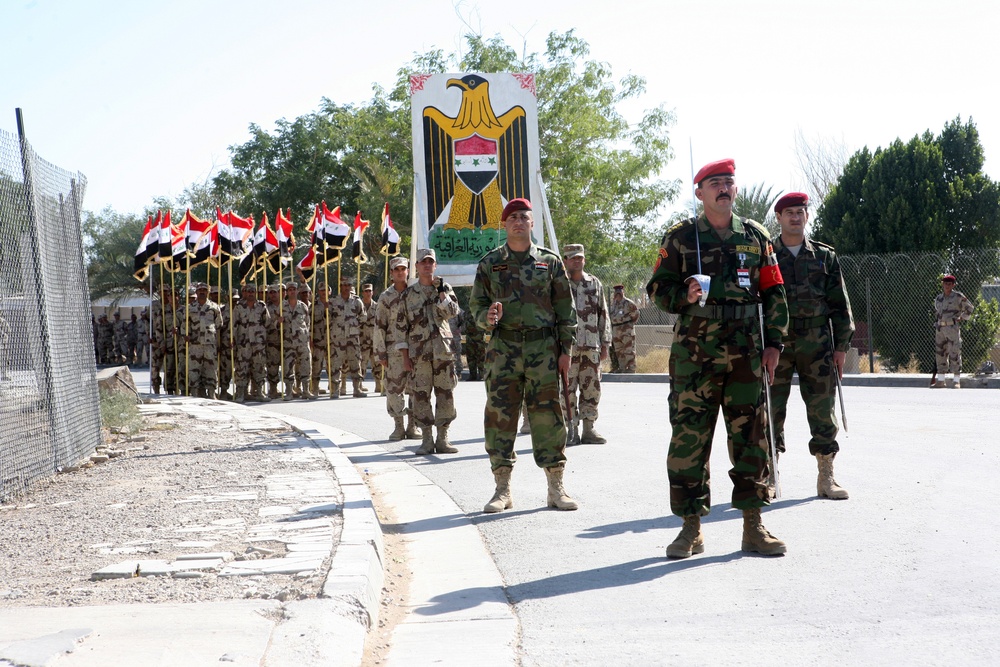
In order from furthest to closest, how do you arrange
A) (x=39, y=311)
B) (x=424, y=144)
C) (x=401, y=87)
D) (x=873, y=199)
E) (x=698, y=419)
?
1. (x=401, y=87)
2. (x=873, y=199)
3. (x=424, y=144)
4. (x=39, y=311)
5. (x=698, y=419)

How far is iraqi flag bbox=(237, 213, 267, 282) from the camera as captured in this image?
20562 millimetres

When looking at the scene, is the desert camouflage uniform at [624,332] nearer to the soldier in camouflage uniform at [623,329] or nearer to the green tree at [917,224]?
the soldier in camouflage uniform at [623,329]

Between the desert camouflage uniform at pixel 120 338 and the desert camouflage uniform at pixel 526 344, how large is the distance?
3697cm

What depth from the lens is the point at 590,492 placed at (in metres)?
7.74

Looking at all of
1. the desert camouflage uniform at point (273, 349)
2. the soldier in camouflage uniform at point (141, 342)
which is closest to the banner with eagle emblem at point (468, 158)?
the desert camouflage uniform at point (273, 349)

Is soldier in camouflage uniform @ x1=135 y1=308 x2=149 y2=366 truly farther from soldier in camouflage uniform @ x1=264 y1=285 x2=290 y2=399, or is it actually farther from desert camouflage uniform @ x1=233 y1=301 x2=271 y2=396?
desert camouflage uniform @ x1=233 y1=301 x2=271 y2=396

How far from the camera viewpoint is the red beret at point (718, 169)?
5547 mm

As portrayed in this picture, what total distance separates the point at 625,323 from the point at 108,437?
13535 millimetres

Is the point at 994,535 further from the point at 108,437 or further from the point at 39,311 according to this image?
the point at 108,437

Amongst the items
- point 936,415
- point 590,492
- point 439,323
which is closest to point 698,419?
point 590,492

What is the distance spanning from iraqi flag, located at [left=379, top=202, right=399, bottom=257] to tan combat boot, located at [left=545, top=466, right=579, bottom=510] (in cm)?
1229

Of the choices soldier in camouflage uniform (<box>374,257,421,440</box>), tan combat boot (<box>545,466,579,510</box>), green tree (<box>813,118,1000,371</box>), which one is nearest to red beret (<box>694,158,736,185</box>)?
tan combat boot (<box>545,466,579,510</box>)

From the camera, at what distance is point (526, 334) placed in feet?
23.2

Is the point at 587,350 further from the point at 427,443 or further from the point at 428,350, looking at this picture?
the point at 427,443
